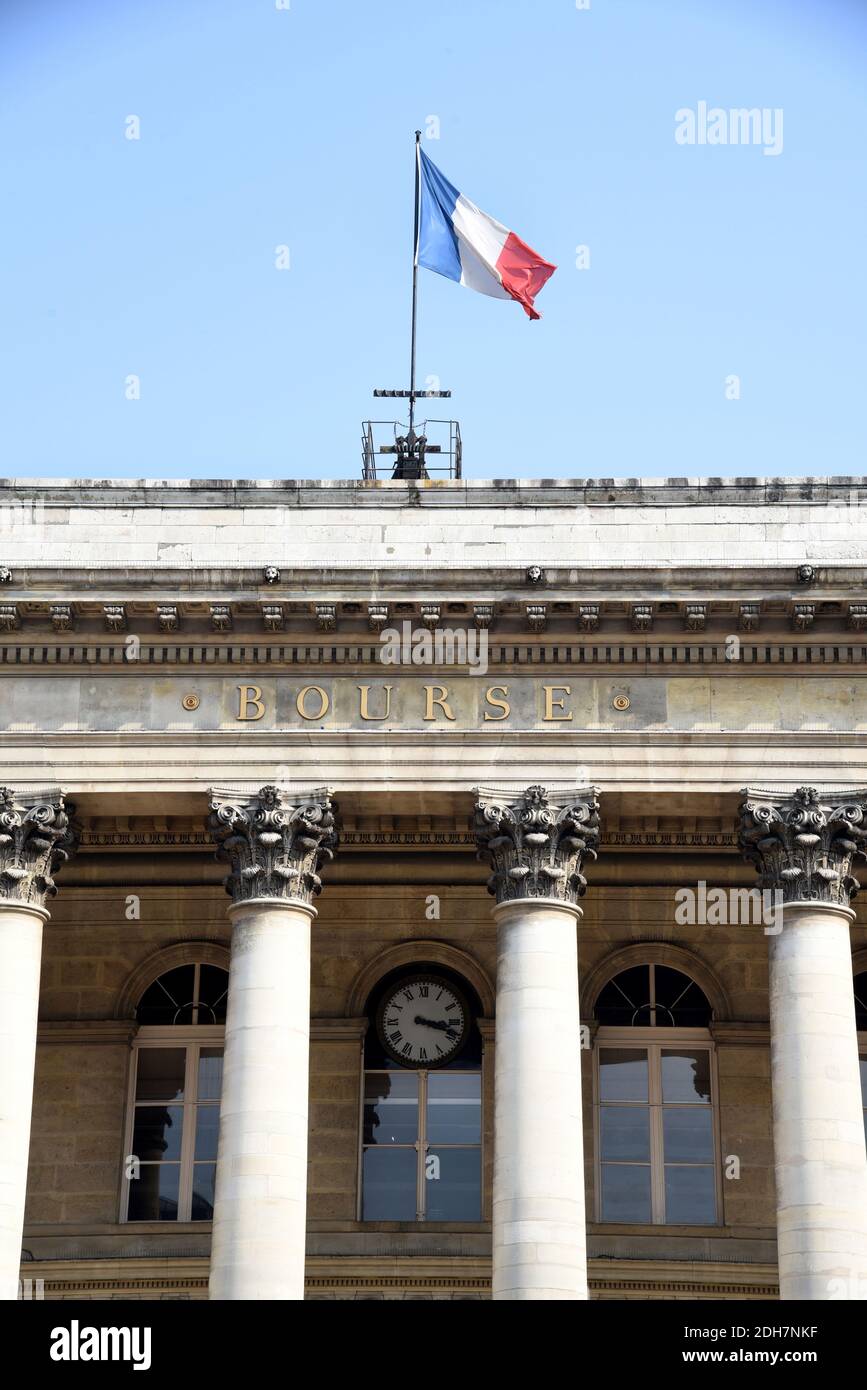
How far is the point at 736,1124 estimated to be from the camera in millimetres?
36000

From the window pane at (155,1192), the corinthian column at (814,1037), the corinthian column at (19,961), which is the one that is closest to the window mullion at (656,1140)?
the corinthian column at (814,1037)

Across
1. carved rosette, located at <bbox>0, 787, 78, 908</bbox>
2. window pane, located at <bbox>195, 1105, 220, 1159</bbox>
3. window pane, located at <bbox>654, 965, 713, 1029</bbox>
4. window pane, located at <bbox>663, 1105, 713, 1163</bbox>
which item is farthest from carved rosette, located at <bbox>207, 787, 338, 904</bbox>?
window pane, located at <bbox>663, 1105, 713, 1163</bbox>

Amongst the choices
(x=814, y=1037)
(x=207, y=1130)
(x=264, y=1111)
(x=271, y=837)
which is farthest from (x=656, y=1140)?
(x=271, y=837)

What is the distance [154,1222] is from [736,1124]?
8582 millimetres

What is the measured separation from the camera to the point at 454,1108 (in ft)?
120

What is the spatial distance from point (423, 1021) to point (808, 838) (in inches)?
299

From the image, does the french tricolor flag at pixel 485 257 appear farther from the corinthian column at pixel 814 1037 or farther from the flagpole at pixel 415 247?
the corinthian column at pixel 814 1037

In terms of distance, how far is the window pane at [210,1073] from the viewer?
36625 mm

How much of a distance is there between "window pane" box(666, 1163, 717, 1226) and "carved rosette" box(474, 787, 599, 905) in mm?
5696

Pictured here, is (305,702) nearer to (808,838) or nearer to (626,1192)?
(808,838)

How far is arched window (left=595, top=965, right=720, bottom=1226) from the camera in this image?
1412 inches

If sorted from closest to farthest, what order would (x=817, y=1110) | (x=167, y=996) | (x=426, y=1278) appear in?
(x=817, y=1110), (x=426, y=1278), (x=167, y=996)

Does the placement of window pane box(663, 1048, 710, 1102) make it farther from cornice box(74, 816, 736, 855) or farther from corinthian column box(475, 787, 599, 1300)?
corinthian column box(475, 787, 599, 1300)
